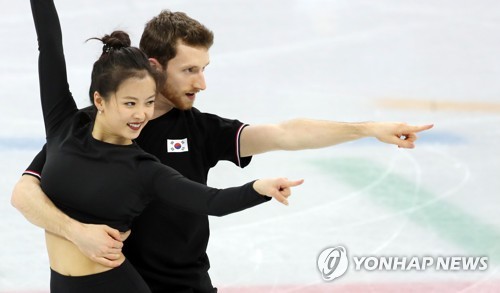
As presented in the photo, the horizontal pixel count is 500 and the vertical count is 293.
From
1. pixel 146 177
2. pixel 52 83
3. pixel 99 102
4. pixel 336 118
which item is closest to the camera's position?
pixel 146 177

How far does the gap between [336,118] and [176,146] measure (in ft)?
11.1

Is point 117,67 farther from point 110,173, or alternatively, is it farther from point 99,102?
point 110,173

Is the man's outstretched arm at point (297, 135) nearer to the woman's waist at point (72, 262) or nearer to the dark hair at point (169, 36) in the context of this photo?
the dark hair at point (169, 36)

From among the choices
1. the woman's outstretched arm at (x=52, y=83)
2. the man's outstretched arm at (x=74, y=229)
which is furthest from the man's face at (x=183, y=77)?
the man's outstretched arm at (x=74, y=229)

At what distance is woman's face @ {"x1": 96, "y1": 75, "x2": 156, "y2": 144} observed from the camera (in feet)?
9.38

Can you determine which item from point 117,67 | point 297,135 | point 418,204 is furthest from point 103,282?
point 418,204

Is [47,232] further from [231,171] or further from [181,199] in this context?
[231,171]

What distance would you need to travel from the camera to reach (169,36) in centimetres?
336

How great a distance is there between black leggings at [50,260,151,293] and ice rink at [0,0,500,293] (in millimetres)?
853

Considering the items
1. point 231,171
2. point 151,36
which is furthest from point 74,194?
point 231,171

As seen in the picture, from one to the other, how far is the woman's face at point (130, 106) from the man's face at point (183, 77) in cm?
42

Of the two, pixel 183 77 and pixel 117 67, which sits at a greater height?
pixel 183 77

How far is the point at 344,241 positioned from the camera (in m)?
4.98

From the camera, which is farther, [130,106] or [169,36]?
[169,36]
